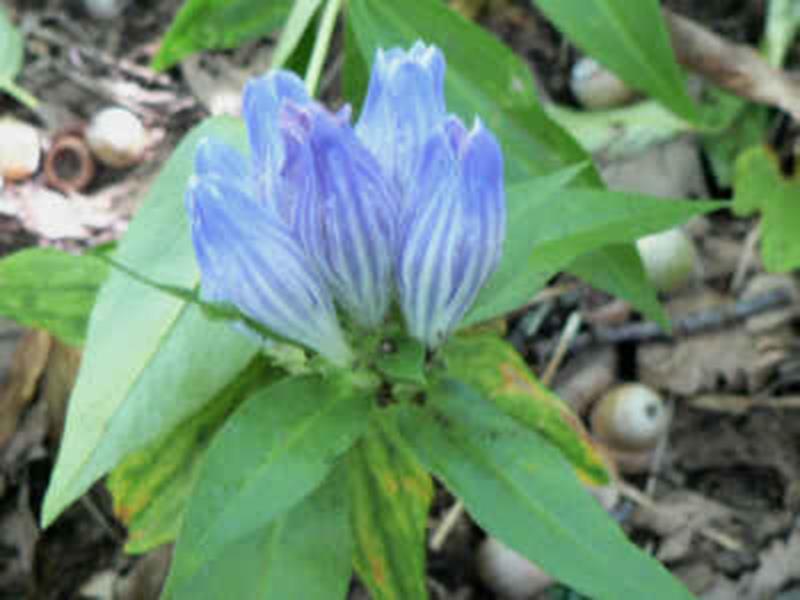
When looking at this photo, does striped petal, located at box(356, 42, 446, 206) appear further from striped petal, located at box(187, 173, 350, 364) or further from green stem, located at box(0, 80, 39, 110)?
green stem, located at box(0, 80, 39, 110)

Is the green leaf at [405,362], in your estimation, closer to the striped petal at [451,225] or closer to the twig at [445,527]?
the striped petal at [451,225]

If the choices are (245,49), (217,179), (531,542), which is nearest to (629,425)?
(531,542)

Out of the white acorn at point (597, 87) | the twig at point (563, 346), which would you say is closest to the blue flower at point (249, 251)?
the twig at point (563, 346)

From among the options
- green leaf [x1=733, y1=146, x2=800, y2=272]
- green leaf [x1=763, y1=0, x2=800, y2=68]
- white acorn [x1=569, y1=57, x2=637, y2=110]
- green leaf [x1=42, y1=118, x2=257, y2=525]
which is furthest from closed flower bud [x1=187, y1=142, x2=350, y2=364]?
green leaf [x1=763, y1=0, x2=800, y2=68]

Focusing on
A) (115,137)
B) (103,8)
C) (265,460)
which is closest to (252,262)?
(265,460)

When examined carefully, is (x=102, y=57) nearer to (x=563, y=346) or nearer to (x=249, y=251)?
(x=563, y=346)
